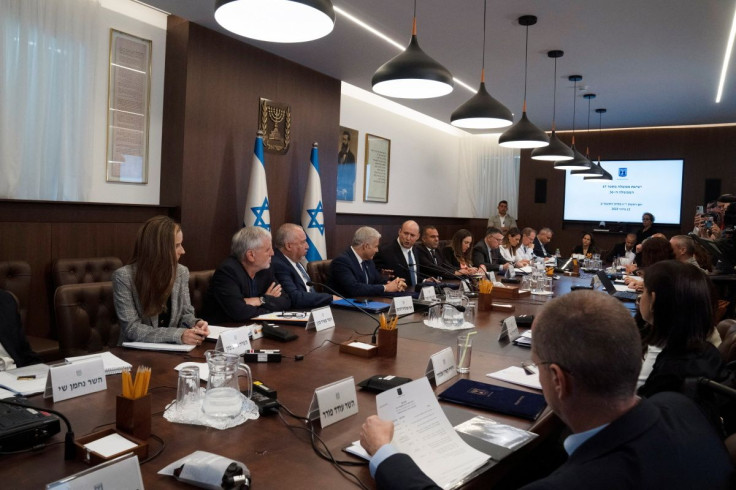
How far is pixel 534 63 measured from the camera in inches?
217

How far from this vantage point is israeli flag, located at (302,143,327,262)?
5.68 meters

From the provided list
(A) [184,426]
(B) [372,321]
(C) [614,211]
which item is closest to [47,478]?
(A) [184,426]

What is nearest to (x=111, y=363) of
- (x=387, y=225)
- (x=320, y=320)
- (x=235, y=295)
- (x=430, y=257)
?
(x=320, y=320)

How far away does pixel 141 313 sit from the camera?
2.37 meters

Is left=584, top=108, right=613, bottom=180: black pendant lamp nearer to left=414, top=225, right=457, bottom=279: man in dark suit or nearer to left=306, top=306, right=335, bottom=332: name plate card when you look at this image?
left=414, top=225, right=457, bottom=279: man in dark suit

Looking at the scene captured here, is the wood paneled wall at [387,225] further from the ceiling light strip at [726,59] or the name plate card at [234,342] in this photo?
the name plate card at [234,342]

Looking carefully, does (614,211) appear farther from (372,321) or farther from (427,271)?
(372,321)

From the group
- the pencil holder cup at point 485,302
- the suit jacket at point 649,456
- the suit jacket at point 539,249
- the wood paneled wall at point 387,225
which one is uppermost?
the wood paneled wall at point 387,225

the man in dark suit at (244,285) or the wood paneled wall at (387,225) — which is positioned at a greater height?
the wood paneled wall at (387,225)

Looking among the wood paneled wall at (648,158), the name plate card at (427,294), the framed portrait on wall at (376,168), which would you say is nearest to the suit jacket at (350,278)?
the name plate card at (427,294)

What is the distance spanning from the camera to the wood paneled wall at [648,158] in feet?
28.9

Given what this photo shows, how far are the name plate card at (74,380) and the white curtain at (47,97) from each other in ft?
8.82

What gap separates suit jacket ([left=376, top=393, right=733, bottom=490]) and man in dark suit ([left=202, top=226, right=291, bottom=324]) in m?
2.09

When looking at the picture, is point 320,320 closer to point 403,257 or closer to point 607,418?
point 607,418
